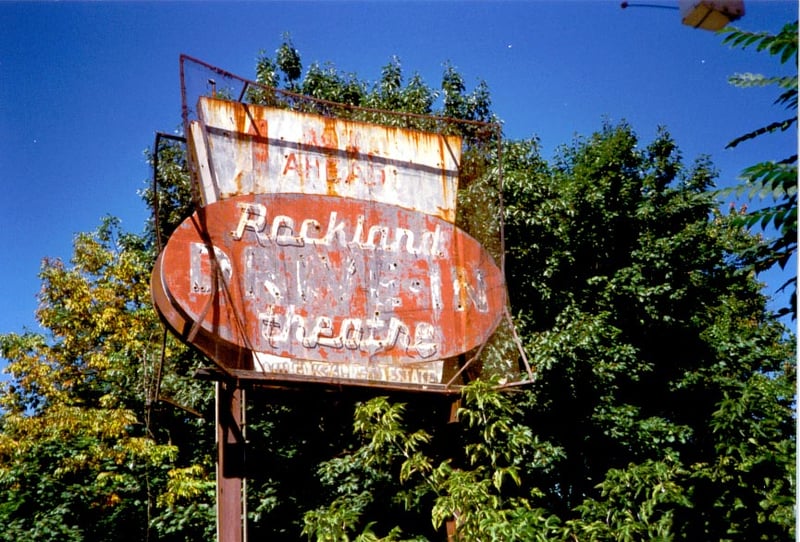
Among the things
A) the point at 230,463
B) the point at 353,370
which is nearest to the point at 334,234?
the point at 353,370

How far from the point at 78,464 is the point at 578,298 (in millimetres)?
9860

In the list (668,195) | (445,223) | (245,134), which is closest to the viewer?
(245,134)

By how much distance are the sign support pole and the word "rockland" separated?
1.68 meters

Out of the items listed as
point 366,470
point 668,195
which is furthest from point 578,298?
point 366,470

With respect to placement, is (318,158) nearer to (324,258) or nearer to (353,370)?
(324,258)

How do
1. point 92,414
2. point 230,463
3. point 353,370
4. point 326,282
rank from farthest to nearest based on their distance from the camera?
point 92,414 < point 326,282 < point 353,370 < point 230,463

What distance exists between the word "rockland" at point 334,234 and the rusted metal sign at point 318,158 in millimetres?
366

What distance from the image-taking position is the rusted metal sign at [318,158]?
940 cm

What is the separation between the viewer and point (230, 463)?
8.52m

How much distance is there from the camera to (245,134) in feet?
31.5

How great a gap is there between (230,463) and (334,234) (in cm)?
273

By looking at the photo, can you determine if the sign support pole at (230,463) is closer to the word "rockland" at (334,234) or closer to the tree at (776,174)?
the word "rockland" at (334,234)

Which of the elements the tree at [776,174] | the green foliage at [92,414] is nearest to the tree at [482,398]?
the green foliage at [92,414]

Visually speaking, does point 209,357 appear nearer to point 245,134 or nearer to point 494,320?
point 245,134
